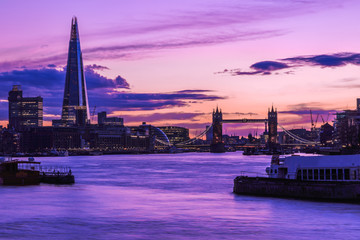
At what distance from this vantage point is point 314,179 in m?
51.3

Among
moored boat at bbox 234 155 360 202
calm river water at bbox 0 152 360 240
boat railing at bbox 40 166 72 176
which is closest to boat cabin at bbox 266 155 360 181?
moored boat at bbox 234 155 360 202

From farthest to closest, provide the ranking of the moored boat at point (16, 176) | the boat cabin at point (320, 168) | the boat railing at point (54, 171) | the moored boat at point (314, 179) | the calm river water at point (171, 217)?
the boat railing at point (54, 171)
the moored boat at point (16, 176)
the boat cabin at point (320, 168)
the moored boat at point (314, 179)
the calm river water at point (171, 217)

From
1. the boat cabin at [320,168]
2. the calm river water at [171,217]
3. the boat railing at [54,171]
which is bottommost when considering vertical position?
the calm river water at [171,217]

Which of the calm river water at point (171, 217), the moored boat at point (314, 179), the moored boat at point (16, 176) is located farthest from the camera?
the moored boat at point (16, 176)

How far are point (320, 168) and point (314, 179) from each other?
1.25 meters

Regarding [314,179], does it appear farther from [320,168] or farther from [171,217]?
[171,217]

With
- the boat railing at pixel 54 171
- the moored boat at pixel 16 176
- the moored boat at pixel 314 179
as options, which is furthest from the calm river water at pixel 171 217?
the boat railing at pixel 54 171

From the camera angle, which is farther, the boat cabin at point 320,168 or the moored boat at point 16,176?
the moored boat at point 16,176

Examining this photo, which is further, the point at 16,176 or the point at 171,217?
the point at 16,176

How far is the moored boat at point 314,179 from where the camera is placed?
48.0 m

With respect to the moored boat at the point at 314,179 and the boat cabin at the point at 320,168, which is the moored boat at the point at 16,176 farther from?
the boat cabin at the point at 320,168

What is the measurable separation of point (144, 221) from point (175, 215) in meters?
3.81

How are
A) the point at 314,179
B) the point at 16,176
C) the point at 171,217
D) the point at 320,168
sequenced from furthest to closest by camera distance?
the point at 16,176, the point at 314,179, the point at 320,168, the point at 171,217

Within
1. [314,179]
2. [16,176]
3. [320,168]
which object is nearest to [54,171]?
[16,176]
